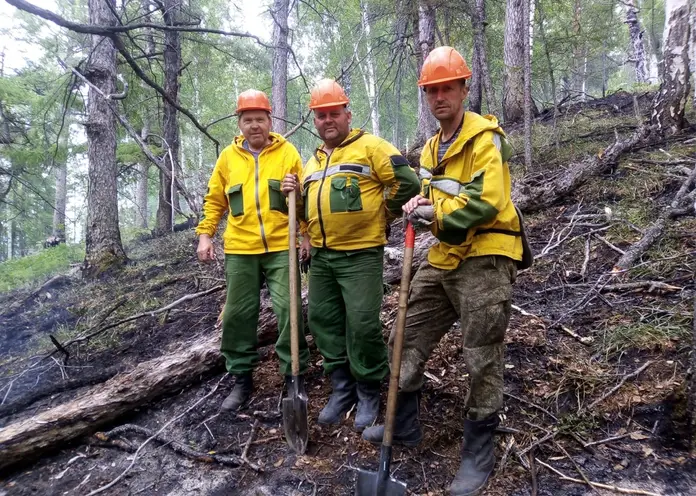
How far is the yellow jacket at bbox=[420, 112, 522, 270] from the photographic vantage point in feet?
7.23

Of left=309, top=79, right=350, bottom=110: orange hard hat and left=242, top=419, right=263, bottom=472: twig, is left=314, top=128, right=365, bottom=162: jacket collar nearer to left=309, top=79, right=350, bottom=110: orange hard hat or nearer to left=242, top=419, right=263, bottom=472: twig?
left=309, top=79, right=350, bottom=110: orange hard hat

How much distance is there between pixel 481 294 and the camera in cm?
238

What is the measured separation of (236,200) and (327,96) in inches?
43.7

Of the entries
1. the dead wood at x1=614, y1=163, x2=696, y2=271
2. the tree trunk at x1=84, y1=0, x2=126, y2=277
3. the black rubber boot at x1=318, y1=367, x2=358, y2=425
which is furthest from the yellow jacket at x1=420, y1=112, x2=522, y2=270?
the tree trunk at x1=84, y1=0, x2=126, y2=277

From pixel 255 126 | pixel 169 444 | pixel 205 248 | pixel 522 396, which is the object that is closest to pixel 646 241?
pixel 522 396

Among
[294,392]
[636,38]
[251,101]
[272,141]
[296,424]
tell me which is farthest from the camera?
[636,38]

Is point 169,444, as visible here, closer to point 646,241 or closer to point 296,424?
point 296,424

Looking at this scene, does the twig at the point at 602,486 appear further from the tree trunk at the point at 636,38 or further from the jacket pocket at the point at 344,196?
the tree trunk at the point at 636,38

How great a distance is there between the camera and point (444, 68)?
234cm

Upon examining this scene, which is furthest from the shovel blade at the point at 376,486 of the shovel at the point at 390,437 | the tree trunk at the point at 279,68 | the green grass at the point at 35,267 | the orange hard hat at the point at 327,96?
the green grass at the point at 35,267

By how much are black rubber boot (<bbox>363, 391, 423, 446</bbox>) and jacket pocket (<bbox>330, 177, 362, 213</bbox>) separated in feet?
4.24

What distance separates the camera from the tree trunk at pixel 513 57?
32.0ft

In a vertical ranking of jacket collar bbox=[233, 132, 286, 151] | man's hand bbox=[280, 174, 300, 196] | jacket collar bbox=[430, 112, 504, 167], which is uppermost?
jacket collar bbox=[233, 132, 286, 151]

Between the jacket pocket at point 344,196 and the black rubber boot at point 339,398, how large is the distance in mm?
1266
